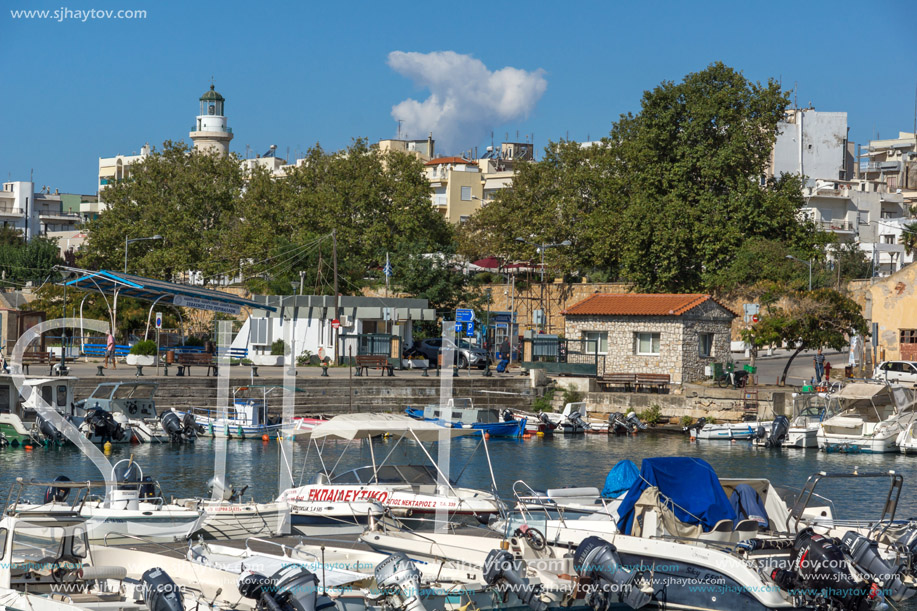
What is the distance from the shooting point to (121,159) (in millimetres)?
121375

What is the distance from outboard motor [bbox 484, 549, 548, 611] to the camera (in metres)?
13.6

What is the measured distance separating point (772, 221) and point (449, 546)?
41.0m

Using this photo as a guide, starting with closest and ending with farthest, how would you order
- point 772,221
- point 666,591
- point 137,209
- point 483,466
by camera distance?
point 666,591 < point 483,466 < point 772,221 < point 137,209

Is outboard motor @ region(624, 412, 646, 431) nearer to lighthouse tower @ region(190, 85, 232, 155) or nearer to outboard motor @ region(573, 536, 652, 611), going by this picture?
outboard motor @ region(573, 536, 652, 611)

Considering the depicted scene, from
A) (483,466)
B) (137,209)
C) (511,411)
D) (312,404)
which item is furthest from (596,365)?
(137,209)

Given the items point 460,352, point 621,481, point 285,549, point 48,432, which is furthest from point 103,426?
point 460,352

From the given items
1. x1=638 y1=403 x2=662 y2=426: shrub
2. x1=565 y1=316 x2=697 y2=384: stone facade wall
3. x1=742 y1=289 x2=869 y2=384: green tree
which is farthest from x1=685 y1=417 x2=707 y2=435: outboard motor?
x1=742 y1=289 x2=869 y2=384: green tree

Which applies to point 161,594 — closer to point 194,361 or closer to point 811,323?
point 194,361

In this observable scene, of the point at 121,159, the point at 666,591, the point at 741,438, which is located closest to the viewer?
the point at 666,591

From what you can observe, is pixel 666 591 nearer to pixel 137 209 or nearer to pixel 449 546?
pixel 449 546

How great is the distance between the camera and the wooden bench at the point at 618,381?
42.1 m

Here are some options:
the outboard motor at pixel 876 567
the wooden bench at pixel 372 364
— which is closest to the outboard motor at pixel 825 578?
the outboard motor at pixel 876 567

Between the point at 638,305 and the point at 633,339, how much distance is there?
1370mm

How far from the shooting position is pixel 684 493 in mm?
15766
